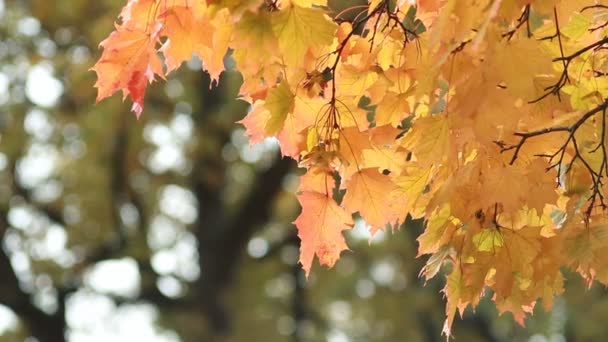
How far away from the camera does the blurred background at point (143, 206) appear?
245 inches

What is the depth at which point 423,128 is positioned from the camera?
1.31 meters

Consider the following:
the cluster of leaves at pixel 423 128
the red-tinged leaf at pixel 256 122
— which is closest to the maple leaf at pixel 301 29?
the cluster of leaves at pixel 423 128

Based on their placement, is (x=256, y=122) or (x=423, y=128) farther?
(x=256, y=122)

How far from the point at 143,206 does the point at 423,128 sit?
5.76m

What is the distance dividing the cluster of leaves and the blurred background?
445 cm

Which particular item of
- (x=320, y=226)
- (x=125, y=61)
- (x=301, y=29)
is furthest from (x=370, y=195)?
(x=125, y=61)

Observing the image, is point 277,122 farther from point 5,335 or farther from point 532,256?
point 5,335

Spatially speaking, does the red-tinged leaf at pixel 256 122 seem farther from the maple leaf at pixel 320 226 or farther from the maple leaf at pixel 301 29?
the maple leaf at pixel 301 29

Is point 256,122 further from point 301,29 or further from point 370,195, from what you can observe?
point 301,29

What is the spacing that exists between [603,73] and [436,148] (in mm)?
448

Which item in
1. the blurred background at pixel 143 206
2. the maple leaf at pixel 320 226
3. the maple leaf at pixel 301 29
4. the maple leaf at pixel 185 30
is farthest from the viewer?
the blurred background at pixel 143 206

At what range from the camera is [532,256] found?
149cm

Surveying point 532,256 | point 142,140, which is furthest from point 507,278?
point 142,140

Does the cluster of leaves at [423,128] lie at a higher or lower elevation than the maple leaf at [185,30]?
lower
